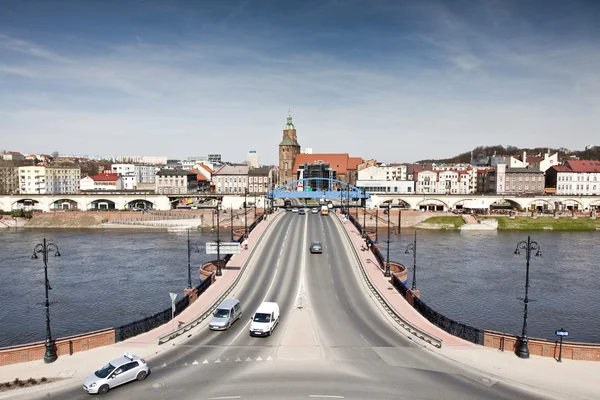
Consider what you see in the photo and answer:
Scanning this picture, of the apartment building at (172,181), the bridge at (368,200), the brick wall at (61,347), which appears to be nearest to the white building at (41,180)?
the bridge at (368,200)

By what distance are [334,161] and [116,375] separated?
14567 cm

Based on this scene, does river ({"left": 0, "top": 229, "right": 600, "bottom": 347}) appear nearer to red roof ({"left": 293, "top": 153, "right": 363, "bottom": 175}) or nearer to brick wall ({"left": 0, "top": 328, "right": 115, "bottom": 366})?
brick wall ({"left": 0, "top": 328, "right": 115, "bottom": 366})

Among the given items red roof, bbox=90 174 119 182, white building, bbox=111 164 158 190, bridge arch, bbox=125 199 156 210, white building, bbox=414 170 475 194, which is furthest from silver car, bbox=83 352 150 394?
white building, bbox=111 164 158 190

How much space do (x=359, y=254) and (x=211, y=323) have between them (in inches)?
876

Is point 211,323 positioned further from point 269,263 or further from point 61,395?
point 269,263

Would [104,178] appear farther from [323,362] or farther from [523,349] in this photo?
[523,349]

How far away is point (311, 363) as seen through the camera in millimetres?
22172

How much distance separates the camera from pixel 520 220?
333ft

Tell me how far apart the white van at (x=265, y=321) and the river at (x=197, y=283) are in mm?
13793

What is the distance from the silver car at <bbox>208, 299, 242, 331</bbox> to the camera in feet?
87.2

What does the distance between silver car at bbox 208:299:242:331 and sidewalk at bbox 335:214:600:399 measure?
1090cm

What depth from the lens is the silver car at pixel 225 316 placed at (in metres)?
26.6

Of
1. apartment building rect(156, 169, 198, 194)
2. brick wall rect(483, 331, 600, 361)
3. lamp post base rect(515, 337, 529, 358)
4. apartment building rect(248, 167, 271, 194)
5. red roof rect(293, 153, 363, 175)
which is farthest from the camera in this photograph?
red roof rect(293, 153, 363, 175)

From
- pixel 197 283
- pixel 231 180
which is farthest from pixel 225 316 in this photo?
pixel 231 180
